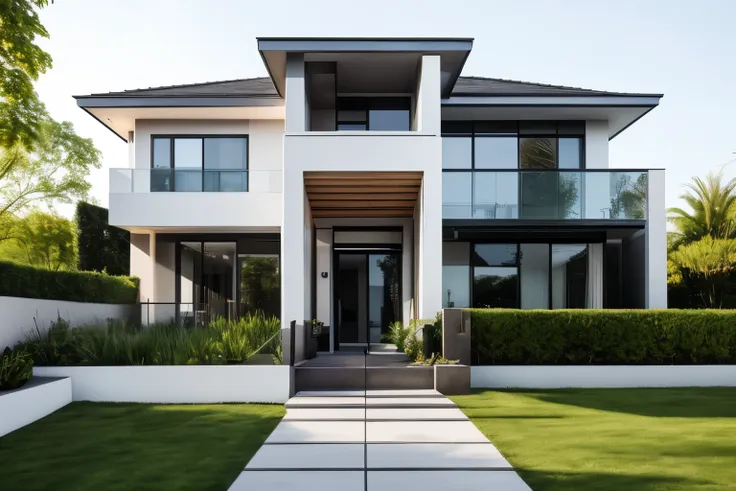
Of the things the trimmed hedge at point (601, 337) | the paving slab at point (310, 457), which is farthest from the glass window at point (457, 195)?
the paving slab at point (310, 457)

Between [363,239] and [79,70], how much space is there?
909 centimetres

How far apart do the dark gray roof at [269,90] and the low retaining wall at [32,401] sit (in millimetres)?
10146

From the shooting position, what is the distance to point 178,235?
21.9 m

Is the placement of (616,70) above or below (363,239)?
above

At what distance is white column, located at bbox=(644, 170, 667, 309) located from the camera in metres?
18.8

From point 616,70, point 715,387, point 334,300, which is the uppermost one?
point 616,70

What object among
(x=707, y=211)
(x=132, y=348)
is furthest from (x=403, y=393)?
(x=707, y=211)

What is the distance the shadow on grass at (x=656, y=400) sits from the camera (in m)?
11.8

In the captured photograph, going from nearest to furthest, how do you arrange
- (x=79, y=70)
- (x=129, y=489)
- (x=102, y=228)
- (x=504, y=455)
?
(x=129, y=489) < (x=504, y=455) < (x=79, y=70) < (x=102, y=228)

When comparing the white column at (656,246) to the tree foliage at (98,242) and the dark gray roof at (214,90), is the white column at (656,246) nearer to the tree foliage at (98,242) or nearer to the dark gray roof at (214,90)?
the dark gray roof at (214,90)

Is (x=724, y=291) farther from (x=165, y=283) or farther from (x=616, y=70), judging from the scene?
(x=165, y=283)

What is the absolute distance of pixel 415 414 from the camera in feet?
37.5

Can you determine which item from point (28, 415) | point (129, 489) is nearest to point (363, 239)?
point (28, 415)

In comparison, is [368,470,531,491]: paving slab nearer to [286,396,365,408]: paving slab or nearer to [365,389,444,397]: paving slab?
[286,396,365,408]: paving slab
